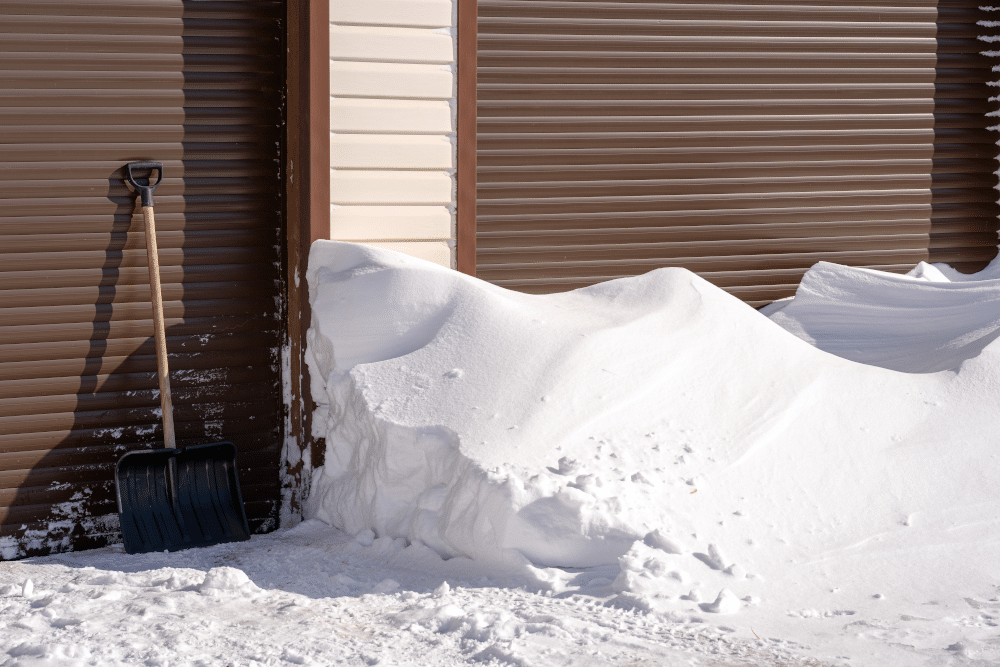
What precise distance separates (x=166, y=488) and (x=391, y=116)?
2.15 meters

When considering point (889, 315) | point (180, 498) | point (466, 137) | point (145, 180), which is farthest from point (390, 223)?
point (889, 315)

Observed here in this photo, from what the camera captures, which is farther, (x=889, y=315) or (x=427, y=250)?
(x=889, y=315)

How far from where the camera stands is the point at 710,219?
5.07 m

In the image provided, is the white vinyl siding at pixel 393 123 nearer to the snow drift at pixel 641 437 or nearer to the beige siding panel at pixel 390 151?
the beige siding panel at pixel 390 151

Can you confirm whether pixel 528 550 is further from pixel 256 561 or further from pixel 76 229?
pixel 76 229

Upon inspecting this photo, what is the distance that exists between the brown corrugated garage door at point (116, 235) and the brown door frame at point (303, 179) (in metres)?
0.16

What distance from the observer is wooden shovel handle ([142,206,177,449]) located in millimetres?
4148

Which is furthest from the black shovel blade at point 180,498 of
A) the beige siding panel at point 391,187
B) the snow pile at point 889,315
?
the snow pile at point 889,315

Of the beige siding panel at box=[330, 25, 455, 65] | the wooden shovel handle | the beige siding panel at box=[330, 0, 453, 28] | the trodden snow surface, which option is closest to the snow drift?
the trodden snow surface

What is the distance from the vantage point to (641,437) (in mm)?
3482

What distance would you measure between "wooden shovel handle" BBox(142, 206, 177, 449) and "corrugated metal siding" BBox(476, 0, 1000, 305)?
1662 mm

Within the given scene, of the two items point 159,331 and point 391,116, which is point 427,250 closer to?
point 391,116

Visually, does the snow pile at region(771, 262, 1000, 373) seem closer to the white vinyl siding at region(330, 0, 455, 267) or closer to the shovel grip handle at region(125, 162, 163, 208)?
the white vinyl siding at region(330, 0, 455, 267)

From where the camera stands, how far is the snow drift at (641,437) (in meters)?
3.13
